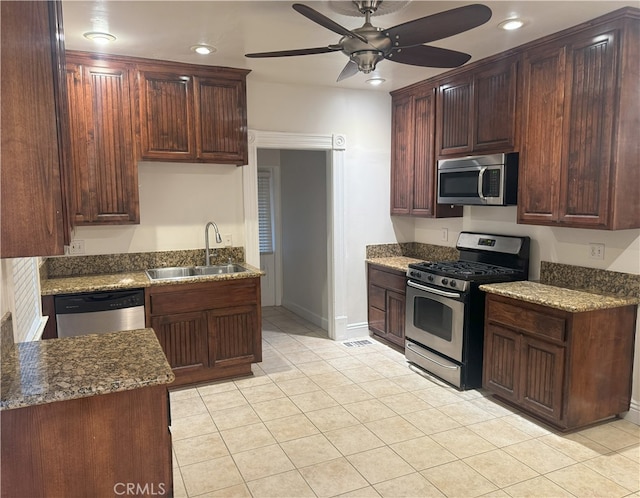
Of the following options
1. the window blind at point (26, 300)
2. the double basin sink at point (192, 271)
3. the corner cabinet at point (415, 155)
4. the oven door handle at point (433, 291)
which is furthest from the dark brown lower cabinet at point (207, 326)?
the corner cabinet at point (415, 155)

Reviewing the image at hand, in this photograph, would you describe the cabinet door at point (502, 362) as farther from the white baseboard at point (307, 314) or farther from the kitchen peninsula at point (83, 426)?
the kitchen peninsula at point (83, 426)

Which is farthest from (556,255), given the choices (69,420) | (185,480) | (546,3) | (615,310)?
(69,420)

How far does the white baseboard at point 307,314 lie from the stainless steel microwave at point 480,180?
2.02 m

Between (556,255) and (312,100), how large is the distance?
2623mm

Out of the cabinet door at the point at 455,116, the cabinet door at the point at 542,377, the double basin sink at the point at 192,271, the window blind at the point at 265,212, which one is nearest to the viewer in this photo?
the cabinet door at the point at 542,377

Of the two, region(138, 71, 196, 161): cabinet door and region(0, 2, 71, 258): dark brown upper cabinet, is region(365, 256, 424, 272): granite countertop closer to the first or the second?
region(138, 71, 196, 161): cabinet door

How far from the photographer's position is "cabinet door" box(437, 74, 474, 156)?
392 cm

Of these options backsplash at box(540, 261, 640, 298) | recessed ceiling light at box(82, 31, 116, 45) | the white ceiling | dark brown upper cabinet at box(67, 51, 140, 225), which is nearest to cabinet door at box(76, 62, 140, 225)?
dark brown upper cabinet at box(67, 51, 140, 225)

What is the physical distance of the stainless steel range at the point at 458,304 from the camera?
3.57 metres

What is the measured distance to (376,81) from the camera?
4.39 meters

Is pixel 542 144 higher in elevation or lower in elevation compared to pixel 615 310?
higher

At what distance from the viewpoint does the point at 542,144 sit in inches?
128

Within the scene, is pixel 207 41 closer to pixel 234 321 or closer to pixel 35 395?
pixel 234 321

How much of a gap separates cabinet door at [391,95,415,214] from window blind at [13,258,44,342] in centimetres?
333
